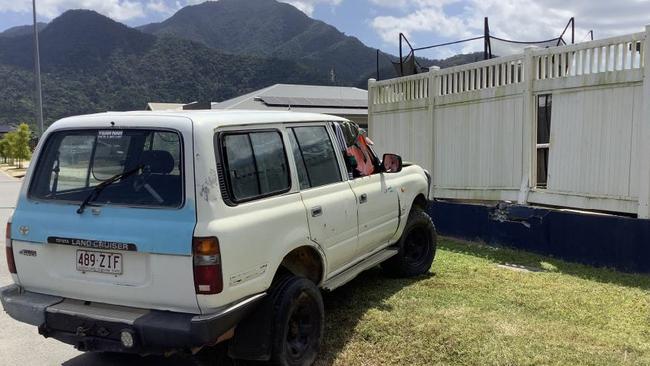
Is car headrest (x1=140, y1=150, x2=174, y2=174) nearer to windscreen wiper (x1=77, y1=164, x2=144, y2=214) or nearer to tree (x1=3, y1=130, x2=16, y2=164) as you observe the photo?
windscreen wiper (x1=77, y1=164, x2=144, y2=214)

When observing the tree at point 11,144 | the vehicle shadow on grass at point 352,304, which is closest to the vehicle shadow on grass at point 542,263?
the vehicle shadow on grass at point 352,304

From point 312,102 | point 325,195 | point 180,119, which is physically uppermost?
point 312,102

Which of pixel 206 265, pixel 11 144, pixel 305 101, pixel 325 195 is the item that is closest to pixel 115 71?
pixel 11 144

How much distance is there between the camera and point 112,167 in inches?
143

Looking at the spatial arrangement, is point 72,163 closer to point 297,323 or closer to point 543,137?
point 297,323

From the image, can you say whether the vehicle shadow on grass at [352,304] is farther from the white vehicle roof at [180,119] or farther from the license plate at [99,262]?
the white vehicle roof at [180,119]

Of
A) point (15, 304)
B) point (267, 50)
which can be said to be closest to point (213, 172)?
point (15, 304)

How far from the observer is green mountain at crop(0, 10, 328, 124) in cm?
6931

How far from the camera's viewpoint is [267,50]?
379 feet

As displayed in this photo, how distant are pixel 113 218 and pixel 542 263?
5498 millimetres

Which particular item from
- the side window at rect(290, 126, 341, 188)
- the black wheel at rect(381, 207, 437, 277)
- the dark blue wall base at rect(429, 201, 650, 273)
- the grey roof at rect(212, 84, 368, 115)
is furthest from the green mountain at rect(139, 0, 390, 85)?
the side window at rect(290, 126, 341, 188)

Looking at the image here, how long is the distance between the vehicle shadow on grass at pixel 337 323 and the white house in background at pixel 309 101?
15798 mm

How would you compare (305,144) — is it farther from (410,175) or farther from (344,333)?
(410,175)

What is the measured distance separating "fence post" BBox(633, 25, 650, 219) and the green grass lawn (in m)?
0.84
